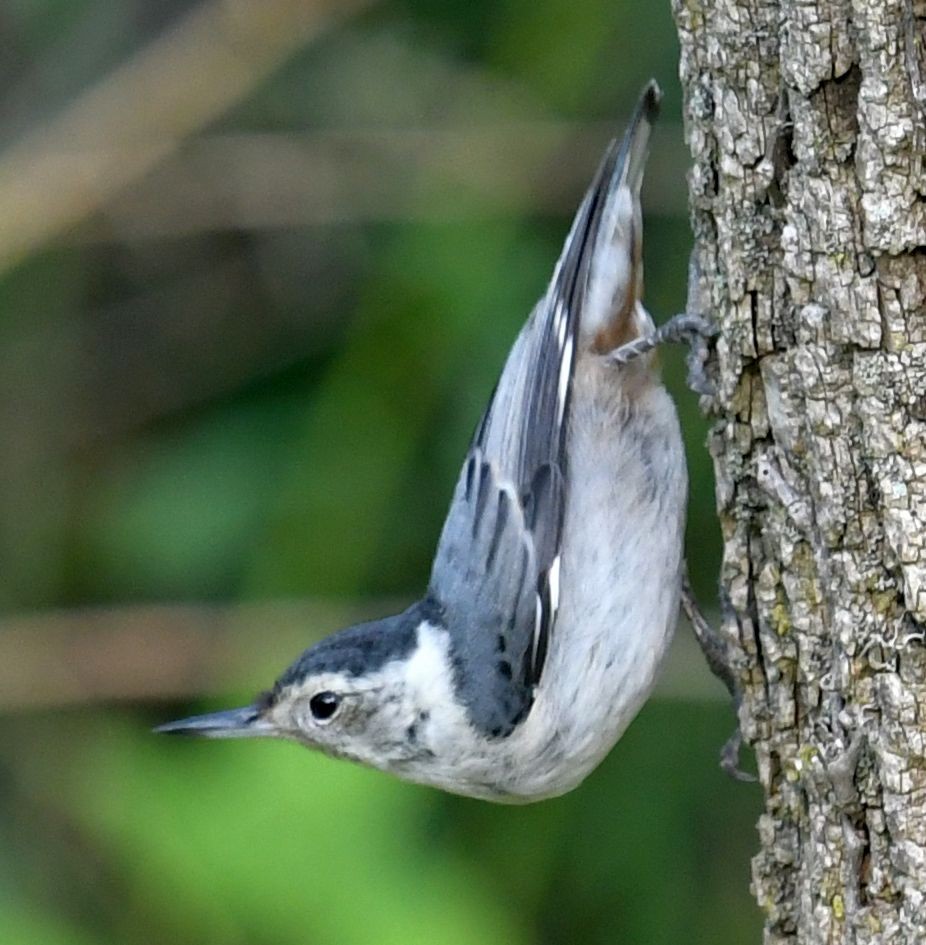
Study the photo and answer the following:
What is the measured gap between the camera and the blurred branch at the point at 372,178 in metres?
4.11

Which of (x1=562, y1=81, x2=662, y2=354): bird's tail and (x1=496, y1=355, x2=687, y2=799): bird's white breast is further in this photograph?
(x1=562, y1=81, x2=662, y2=354): bird's tail

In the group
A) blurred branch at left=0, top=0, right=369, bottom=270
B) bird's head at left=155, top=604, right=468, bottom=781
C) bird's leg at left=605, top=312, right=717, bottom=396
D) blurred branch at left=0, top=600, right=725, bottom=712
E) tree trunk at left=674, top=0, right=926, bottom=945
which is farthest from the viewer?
blurred branch at left=0, top=0, right=369, bottom=270

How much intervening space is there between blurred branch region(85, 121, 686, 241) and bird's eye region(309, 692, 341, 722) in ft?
5.03

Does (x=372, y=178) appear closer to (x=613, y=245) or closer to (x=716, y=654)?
(x=613, y=245)

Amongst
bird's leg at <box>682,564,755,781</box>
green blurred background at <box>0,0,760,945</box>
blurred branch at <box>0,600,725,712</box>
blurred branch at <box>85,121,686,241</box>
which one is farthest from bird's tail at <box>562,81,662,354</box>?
blurred branch at <box>0,600,725,712</box>

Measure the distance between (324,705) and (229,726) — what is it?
26cm

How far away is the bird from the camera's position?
9.78 ft

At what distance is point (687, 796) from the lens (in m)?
3.97

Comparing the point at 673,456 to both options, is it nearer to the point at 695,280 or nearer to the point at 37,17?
the point at 695,280

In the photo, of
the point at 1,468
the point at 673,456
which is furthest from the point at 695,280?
the point at 1,468

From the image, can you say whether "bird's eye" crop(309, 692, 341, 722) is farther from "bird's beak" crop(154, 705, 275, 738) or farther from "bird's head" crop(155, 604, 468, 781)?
"bird's beak" crop(154, 705, 275, 738)

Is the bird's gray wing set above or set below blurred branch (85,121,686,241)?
below

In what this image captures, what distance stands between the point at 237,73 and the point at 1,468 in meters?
1.42

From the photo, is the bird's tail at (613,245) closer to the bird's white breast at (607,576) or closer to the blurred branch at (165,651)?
the bird's white breast at (607,576)
